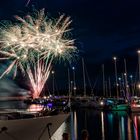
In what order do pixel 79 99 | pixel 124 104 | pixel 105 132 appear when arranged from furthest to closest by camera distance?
pixel 79 99 → pixel 124 104 → pixel 105 132

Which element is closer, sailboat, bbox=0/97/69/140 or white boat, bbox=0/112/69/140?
white boat, bbox=0/112/69/140

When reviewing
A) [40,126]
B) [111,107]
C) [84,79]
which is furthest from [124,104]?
[40,126]

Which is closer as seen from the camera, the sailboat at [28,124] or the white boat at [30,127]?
the white boat at [30,127]

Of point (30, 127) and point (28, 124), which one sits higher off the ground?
point (28, 124)

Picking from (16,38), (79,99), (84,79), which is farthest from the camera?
(79,99)

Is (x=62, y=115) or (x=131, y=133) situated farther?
(x=131, y=133)

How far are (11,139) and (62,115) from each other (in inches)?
183

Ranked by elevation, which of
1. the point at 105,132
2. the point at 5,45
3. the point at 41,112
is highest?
the point at 5,45

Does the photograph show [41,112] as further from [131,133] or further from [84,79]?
[84,79]

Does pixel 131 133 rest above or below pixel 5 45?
below

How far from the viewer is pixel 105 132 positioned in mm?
34656

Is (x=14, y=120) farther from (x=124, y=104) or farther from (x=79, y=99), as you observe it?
(x=79, y=99)

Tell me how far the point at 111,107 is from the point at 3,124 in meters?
51.0

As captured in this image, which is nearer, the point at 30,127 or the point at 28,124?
the point at 28,124
